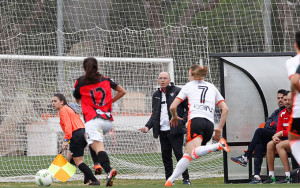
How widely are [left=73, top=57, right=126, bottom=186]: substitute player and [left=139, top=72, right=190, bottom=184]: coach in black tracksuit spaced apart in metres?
1.88

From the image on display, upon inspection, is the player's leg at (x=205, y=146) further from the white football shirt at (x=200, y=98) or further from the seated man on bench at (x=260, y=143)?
the seated man on bench at (x=260, y=143)

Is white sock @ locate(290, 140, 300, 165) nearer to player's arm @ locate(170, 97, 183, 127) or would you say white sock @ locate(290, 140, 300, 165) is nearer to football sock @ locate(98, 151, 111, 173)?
player's arm @ locate(170, 97, 183, 127)

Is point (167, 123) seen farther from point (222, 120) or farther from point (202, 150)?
point (202, 150)

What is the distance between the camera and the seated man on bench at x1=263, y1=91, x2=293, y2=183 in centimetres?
1070

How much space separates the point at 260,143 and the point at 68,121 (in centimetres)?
340

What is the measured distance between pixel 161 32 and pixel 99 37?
4.68ft

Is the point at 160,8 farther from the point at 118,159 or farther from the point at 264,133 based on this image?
the point at 264,133

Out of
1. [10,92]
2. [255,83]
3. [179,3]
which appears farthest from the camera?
[179,3]

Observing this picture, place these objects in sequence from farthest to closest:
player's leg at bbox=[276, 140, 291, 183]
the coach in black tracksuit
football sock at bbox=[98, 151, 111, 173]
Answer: player's leg at bbox=[276, 140, 291, 183], the coach in black tracksuit, football sock at bbox=[98, 151, 111, 173]

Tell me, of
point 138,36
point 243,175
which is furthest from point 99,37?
point 243,175

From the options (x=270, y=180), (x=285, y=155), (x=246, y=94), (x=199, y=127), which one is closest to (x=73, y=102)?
(x=246, y=94)

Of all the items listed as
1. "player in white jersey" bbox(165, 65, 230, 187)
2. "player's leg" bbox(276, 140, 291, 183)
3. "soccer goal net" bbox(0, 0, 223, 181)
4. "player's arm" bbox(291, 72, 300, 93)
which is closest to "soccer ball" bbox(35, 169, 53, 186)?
"player in white jersey" bbox(165, 65, 230, 187)

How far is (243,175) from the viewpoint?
11.5 m

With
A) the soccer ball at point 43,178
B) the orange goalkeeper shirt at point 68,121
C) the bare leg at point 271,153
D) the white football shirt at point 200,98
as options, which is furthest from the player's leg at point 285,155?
the soccer ball at point 43,178
